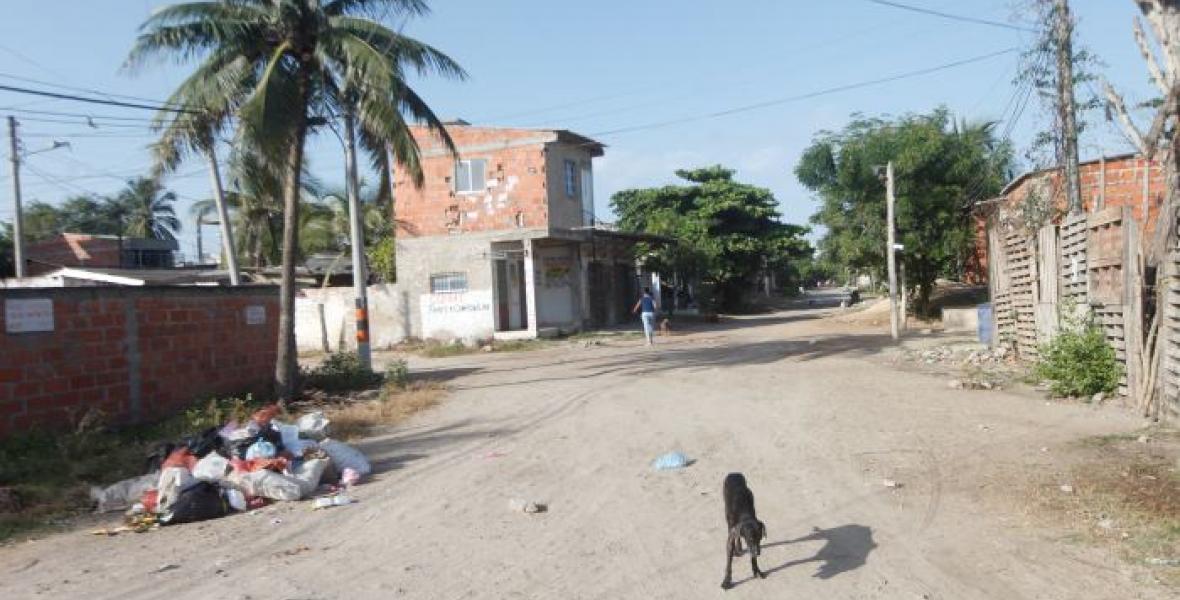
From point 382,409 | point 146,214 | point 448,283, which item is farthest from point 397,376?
point 146,214

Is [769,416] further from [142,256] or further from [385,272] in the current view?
[142,256]

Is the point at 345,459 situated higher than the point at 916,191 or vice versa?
the point at 916,191

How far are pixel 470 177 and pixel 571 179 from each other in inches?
144

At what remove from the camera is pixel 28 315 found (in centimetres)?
1048

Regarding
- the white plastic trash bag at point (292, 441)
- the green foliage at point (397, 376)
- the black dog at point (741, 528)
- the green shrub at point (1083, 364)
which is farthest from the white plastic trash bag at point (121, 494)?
the green shrub at point (1083, 364)

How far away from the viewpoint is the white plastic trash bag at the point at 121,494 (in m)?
8.09

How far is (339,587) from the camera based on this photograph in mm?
5535

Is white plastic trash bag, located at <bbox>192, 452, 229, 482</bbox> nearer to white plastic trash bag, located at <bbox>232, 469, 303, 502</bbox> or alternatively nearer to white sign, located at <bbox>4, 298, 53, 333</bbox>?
white plastic trash bag, located at <bbox>232, 469, 303, 502</bbox>

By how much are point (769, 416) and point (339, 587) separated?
7083 millimetres

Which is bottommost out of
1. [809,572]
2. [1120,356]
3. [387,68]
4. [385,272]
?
[809,572]

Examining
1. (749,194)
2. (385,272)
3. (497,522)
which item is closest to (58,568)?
(497,522)

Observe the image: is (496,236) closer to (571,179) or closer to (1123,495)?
(571,179)

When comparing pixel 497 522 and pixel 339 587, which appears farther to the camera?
pixel 497 522

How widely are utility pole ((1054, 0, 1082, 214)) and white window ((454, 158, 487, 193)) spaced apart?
58.4 ft
